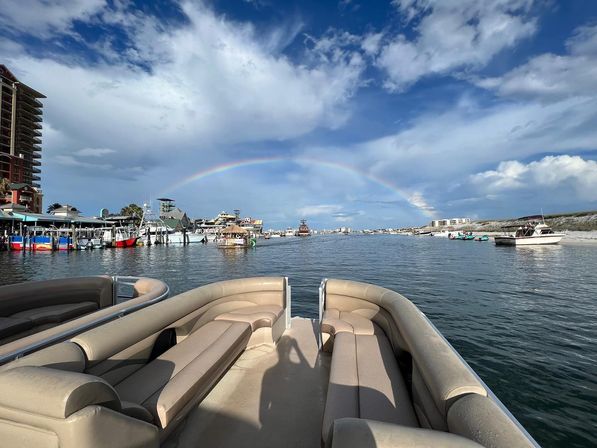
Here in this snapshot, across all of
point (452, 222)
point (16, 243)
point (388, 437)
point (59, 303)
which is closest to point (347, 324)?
point (388, 437)

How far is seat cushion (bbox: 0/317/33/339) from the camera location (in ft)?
11.6

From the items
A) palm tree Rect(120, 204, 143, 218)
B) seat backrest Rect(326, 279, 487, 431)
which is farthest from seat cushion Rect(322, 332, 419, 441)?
palm tree Rect(120, 204, 143, 218)

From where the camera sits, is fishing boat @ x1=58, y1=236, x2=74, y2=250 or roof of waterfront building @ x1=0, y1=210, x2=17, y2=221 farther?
fishing boat @ x1=58, y1=236, x2=74, y2=250

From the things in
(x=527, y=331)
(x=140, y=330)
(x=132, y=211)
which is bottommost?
(x=527, y=331)

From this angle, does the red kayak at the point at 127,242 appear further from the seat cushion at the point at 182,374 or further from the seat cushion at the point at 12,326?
the seat cushion at the point at 182,374

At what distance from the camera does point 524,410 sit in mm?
4383

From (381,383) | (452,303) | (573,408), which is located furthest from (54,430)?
(452,303)

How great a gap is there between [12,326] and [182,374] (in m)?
2.68

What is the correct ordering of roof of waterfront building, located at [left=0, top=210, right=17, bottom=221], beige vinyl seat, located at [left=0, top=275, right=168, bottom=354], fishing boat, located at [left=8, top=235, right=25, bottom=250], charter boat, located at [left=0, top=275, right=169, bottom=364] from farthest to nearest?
1. fishing boat, located at [left=8, top=235, right=25, bottom=250]
2. roof of waterfront building, located at [left=0, top=210, right=17, bottom=221]
3. beige vinyl seat, located at [left=0, top=275, right=168, bottom=354]
4. charter boat, located at [left=0, top=275, right=169, bottom=364]

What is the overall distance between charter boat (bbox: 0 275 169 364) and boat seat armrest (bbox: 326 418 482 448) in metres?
2.48

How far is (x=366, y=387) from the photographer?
2691 mm

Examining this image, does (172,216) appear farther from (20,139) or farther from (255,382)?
(255,382)

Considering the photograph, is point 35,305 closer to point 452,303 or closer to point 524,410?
point 524,410

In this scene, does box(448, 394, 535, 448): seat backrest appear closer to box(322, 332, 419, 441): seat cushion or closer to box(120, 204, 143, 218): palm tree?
box(322, 332, 419, 441): seat cushion
